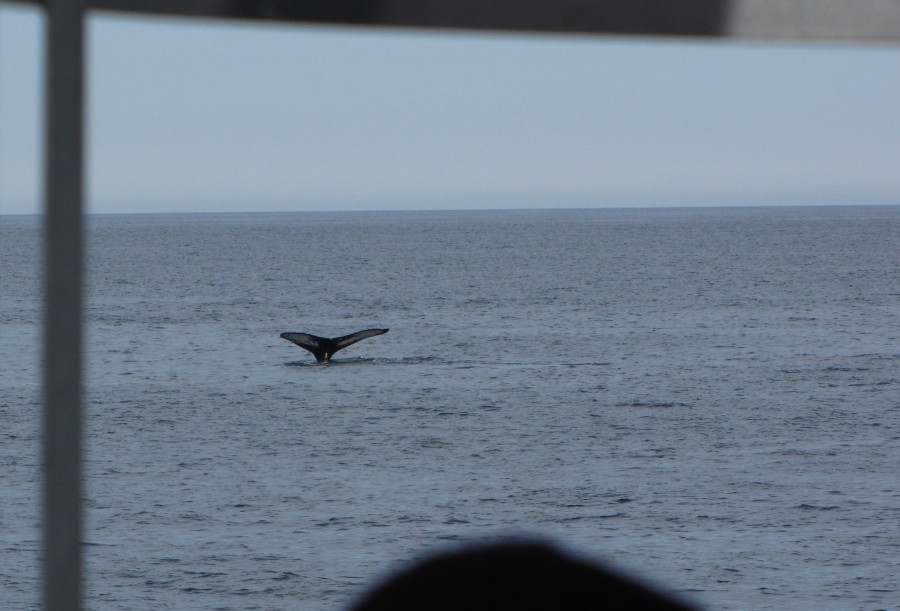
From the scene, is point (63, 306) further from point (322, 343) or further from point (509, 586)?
point (322, 343)

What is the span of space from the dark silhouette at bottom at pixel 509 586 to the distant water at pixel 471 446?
27 centimetres

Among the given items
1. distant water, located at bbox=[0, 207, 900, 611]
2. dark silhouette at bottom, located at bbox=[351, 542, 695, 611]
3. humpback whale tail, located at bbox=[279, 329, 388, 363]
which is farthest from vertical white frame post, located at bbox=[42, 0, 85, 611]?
humpback whale tail, located at bbox=[279, 329, 388, 363]

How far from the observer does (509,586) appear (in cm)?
98

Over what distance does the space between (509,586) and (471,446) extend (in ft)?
95.4

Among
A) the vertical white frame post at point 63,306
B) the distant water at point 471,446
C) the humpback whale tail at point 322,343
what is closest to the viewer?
the vertical white frame post at point 63,306

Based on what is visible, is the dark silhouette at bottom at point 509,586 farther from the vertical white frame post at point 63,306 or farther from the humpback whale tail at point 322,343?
the humpback whale tail at point 322,343

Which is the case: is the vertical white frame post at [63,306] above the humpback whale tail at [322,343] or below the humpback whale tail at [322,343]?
above

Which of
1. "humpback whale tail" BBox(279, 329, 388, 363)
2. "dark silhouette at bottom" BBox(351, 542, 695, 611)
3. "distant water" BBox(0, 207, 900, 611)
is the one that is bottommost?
"distant water" BBox(0, 207, 900, 611)

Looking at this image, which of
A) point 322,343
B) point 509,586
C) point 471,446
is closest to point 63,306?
point 509,586

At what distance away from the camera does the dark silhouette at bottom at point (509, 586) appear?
976 millimetres

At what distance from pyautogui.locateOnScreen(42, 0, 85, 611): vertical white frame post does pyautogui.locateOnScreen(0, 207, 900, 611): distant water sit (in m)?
0.93

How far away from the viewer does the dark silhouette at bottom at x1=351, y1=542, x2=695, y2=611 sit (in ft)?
3.20

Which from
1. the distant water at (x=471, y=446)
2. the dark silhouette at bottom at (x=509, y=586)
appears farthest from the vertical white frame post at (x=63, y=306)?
the dark silhouette at bottom at (x=509, y=586)

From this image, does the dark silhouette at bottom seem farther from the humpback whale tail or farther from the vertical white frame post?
the humpback whale tail
